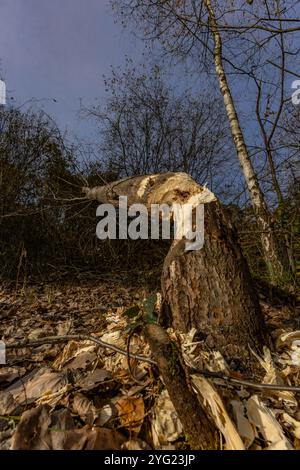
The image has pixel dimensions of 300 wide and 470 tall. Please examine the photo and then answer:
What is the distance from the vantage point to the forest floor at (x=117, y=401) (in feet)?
3.27

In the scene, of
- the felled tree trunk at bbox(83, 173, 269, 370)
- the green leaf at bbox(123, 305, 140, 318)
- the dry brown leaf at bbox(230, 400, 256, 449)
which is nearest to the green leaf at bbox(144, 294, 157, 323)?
the green leaf at bbox(123, 305, 140, 318)

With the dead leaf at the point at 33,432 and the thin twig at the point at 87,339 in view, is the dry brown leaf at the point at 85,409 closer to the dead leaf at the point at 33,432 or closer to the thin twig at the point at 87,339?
the dead leaf at the point at 33,432

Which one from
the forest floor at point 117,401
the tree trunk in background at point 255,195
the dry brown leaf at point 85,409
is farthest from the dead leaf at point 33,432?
the tree trunk in background at point 255,195

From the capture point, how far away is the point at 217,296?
1626mm

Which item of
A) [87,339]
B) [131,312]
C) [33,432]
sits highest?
[131,312]

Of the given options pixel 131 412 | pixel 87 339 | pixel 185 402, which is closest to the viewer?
pixel 185 402

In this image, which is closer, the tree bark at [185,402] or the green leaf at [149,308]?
the tree bark at [185,402]

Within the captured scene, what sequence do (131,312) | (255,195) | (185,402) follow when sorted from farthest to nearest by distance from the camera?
(255,195) → (131,312) → (185,402)

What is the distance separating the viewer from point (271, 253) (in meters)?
3.52

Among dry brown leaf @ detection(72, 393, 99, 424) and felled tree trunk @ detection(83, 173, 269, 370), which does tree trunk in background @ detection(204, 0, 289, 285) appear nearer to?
felled tree trunk @ detection(83, 173, 269, 370)

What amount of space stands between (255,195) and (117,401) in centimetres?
318

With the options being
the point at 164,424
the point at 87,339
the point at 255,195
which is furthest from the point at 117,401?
the point at 255,195

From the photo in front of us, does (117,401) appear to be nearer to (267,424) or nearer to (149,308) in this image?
(149,308)
